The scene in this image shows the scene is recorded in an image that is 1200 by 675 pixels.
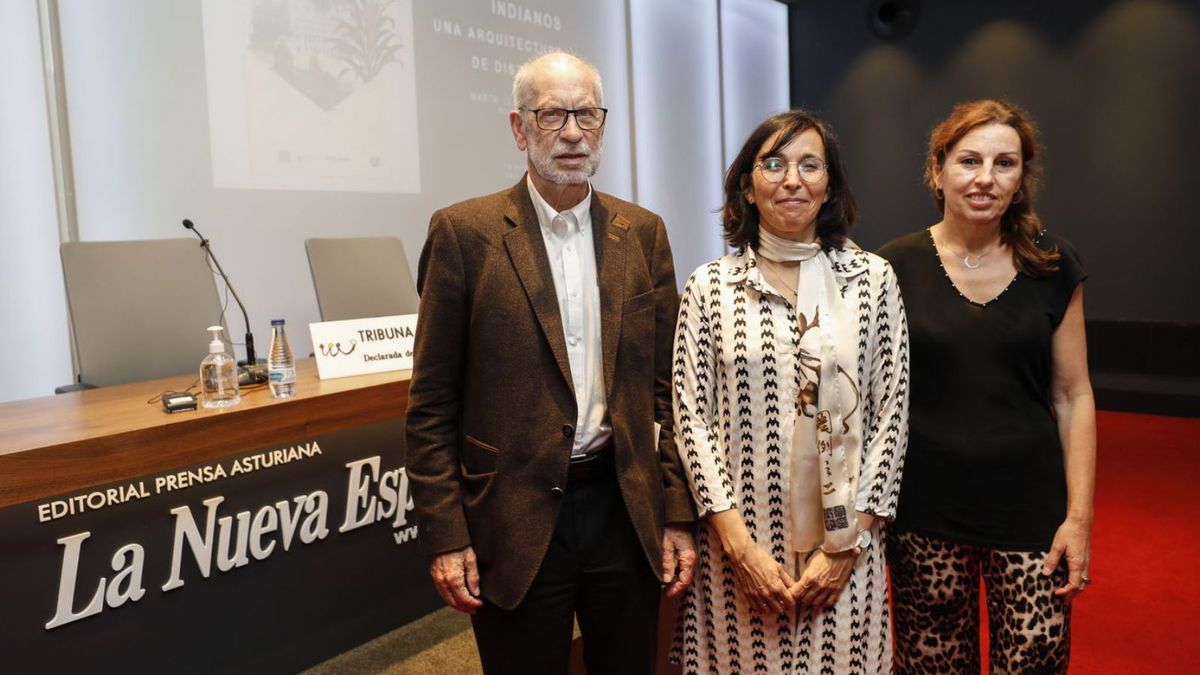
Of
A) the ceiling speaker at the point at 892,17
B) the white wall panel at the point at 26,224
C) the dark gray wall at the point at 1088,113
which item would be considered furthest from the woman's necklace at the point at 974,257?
the ceiling speaker at the point at 892,17

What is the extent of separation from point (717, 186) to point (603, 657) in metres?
5.84

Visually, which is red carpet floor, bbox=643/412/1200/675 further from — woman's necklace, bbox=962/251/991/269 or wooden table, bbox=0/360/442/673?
woman's necklace, bbox=962/251/991/269

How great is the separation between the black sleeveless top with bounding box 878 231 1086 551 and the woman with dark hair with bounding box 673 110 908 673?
0.11m

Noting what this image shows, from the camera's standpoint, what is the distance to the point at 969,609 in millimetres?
1447

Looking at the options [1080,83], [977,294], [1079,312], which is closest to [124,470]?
[977,294]

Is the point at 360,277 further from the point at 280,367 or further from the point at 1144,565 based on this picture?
the point at 1144,565

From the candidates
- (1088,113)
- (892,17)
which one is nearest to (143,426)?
(1088,113)

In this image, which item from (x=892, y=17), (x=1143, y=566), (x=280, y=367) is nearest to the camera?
(x=280, y=367)

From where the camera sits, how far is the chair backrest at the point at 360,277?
10.8 feet

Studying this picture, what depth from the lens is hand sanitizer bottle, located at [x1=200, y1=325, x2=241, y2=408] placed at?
199 centimetres

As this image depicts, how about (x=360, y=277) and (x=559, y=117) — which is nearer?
(x=559, y=117)

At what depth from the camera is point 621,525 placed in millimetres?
1292

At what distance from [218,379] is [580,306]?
3.88 ft

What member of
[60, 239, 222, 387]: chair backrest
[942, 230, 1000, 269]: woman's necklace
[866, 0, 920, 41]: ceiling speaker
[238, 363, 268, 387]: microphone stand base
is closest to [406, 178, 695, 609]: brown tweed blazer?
[942, 230, 1000, 269]: woman's necklace
